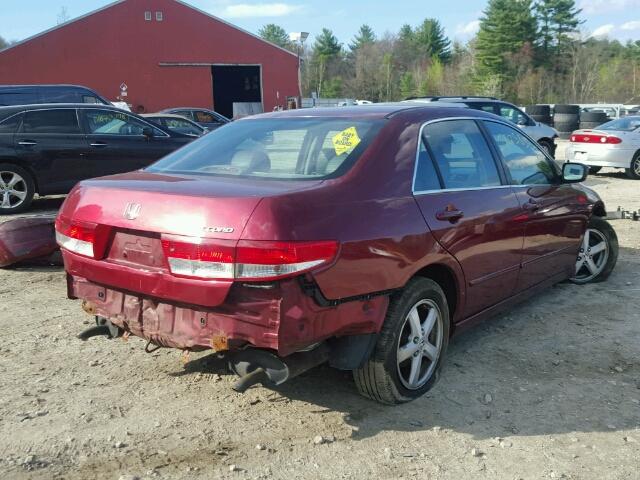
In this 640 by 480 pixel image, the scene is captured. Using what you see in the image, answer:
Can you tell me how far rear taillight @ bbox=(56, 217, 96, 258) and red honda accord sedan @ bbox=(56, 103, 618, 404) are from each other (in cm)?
1

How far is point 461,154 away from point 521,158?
34.0 inches

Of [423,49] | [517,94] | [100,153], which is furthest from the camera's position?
[423,49]

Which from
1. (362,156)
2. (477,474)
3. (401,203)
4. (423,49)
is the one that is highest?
(423,49)

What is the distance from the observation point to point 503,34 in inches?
2527

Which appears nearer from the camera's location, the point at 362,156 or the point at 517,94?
the point at 362,156

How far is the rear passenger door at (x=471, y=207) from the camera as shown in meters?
3.59

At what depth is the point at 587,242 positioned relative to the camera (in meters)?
5.76

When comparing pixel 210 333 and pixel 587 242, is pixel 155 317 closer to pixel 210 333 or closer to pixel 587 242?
pixel 210 333

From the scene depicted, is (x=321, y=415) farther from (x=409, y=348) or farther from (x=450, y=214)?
(x=450, y=214)

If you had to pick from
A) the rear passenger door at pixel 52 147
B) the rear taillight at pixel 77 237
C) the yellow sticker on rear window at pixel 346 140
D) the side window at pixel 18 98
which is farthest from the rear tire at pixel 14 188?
the yellow sticker on rear window at pixel 346 140

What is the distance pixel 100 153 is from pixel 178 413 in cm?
720

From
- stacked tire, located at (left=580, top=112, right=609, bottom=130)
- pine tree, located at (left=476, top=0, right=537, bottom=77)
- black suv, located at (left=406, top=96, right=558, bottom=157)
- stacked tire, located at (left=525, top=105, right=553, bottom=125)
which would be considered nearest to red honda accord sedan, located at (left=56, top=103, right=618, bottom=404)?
black suv, located at (left=406, top=96, right=558, bottom=157)

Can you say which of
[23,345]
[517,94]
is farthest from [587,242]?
[517,94]

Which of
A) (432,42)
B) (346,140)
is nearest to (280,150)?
(346,140)
